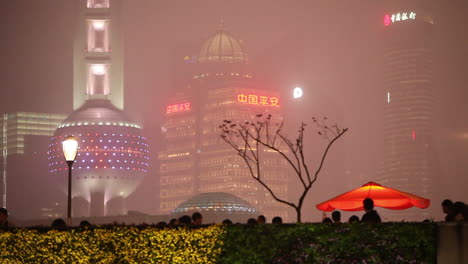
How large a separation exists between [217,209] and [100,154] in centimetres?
8122

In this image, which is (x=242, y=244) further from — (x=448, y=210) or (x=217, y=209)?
(x=217, y=209)

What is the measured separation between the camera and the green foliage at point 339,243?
1880 centimetres

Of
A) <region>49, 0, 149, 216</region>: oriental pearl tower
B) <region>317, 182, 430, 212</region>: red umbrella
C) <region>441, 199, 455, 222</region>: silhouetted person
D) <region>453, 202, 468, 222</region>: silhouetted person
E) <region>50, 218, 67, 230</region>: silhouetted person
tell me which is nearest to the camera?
<region>50, 218, 67, 230</region>: silhouetted person

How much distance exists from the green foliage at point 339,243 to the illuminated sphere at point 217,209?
316 feet

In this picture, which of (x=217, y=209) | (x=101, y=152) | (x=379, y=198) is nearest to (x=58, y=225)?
(x=379, y=198)

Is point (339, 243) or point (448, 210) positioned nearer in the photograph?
point (339, 243)

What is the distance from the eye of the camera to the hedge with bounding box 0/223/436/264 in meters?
18.8

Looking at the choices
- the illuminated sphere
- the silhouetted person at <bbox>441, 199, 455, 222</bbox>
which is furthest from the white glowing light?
the illuminated sphere

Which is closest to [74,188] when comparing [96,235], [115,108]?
[115,108]

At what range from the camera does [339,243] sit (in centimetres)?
1889

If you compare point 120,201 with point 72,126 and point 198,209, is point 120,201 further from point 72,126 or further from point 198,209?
point 198,209

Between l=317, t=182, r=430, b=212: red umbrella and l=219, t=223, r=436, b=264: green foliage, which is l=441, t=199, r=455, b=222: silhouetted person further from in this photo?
l=317, t=182, r=430, b=212: red umbrella

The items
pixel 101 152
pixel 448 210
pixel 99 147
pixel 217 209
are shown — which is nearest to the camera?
pixel 448 210

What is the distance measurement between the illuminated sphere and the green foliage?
316 feet
